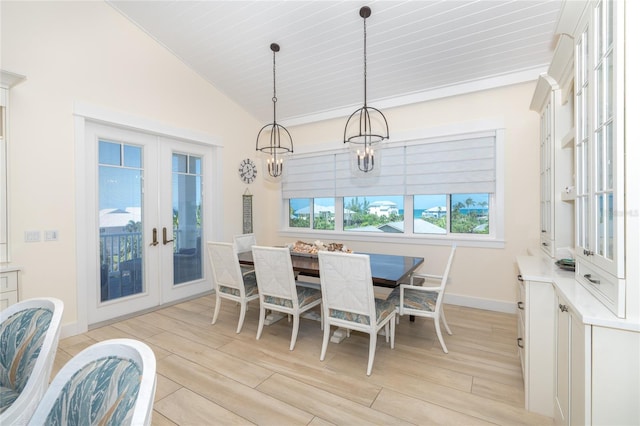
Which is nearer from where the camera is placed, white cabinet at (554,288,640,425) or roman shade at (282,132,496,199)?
white cabinet at (554,288,640,425)

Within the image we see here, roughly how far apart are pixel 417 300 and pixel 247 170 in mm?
3557

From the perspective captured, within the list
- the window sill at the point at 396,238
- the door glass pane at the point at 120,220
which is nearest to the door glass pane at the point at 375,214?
the window sill at the point at 396,238

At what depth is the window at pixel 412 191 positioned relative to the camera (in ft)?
12.0

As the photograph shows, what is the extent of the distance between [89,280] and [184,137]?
2.12m

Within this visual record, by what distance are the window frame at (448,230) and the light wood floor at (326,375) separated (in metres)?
0.97

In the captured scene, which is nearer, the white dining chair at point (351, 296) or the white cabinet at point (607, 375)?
the white cabinet at point (607, 375)

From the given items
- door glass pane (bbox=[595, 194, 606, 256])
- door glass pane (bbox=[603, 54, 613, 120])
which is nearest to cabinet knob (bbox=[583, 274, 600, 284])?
door glass pane (bbox=[595, 194, 606, 256])

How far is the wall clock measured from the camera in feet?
16.4

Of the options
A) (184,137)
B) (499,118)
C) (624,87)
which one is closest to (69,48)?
(184,137)

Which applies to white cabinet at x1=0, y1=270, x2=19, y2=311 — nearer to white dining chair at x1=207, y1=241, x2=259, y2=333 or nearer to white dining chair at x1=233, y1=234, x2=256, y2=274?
white dining chair at x1=207, y1=241, x2=259, y2=333

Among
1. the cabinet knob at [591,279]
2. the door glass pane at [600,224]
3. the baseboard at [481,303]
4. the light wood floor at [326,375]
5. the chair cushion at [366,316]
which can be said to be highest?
the door glass pane at [600,224]

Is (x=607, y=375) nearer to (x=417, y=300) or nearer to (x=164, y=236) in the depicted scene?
(x=417, y=300)

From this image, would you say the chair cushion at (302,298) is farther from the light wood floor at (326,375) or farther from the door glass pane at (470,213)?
the door glass pane at (470,213)

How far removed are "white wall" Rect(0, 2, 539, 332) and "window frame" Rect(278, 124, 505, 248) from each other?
84 millimetres
